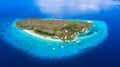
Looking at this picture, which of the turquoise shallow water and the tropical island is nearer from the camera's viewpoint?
→ the turquoise shallow water

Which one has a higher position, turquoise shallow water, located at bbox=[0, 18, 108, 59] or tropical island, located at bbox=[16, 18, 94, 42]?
tropical island, located at bbox=[16, 18, 94, 42]

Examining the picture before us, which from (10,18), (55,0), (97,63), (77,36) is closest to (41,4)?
(55,0)

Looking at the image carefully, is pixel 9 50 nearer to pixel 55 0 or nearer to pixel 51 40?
pixel 51 40

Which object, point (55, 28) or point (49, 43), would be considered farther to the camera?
point (55, 28)

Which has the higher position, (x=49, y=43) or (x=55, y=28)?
(x=55, y=28)
